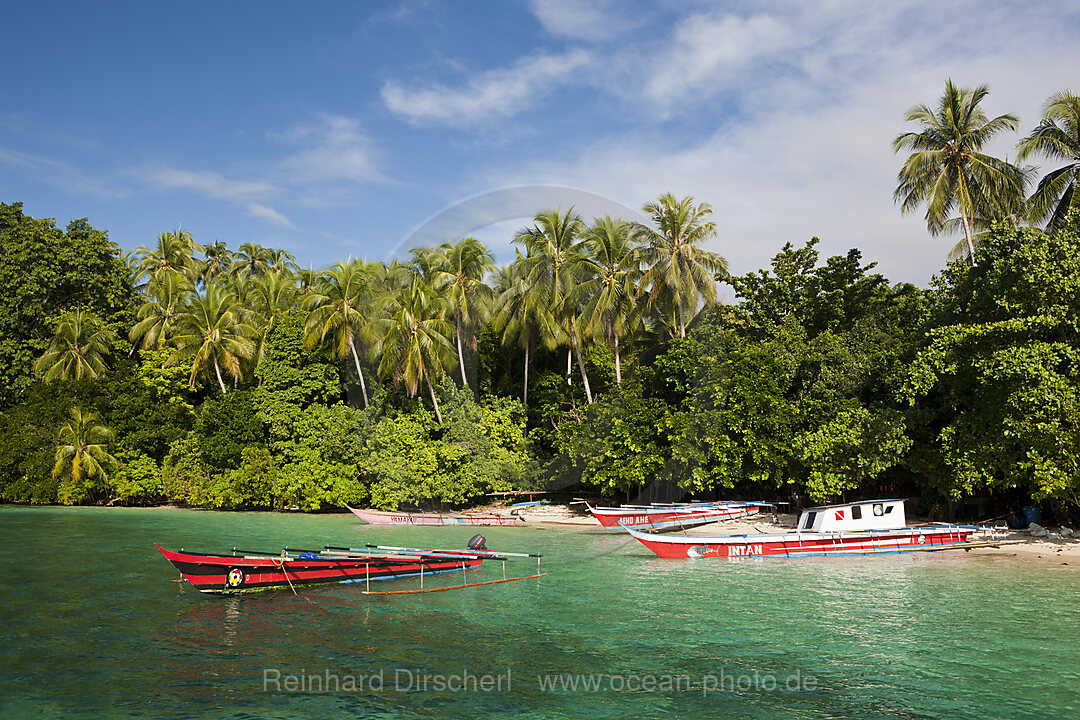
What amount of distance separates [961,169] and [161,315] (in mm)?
49422

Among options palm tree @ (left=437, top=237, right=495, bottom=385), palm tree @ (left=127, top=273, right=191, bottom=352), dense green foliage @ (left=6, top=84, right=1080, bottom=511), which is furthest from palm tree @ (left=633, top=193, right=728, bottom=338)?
palm tree @ (left=127, top=273, right=191, bottom=352)

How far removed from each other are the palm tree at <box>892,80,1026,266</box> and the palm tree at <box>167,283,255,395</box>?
128ft

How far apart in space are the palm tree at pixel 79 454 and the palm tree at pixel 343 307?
48.3 feet

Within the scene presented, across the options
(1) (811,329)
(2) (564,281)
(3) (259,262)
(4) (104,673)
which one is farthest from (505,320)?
(3) (259,262)

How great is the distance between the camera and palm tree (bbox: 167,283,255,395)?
4606 cm

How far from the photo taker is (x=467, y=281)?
141 ft

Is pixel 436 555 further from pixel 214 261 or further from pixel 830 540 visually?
pixel 214 261

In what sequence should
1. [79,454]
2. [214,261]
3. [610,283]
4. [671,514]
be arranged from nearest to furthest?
[671,514] < [610,283] < [79,454] < [214,261]

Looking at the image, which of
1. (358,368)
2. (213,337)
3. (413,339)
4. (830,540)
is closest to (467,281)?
(413,339)

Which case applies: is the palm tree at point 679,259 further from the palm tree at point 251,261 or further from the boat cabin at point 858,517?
the palm tree at point 251,261

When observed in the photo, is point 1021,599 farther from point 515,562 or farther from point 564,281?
point 564,281

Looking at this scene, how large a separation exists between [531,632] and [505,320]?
29.7m

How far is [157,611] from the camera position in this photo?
15922 millimetres

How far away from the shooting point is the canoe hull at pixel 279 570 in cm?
1653
